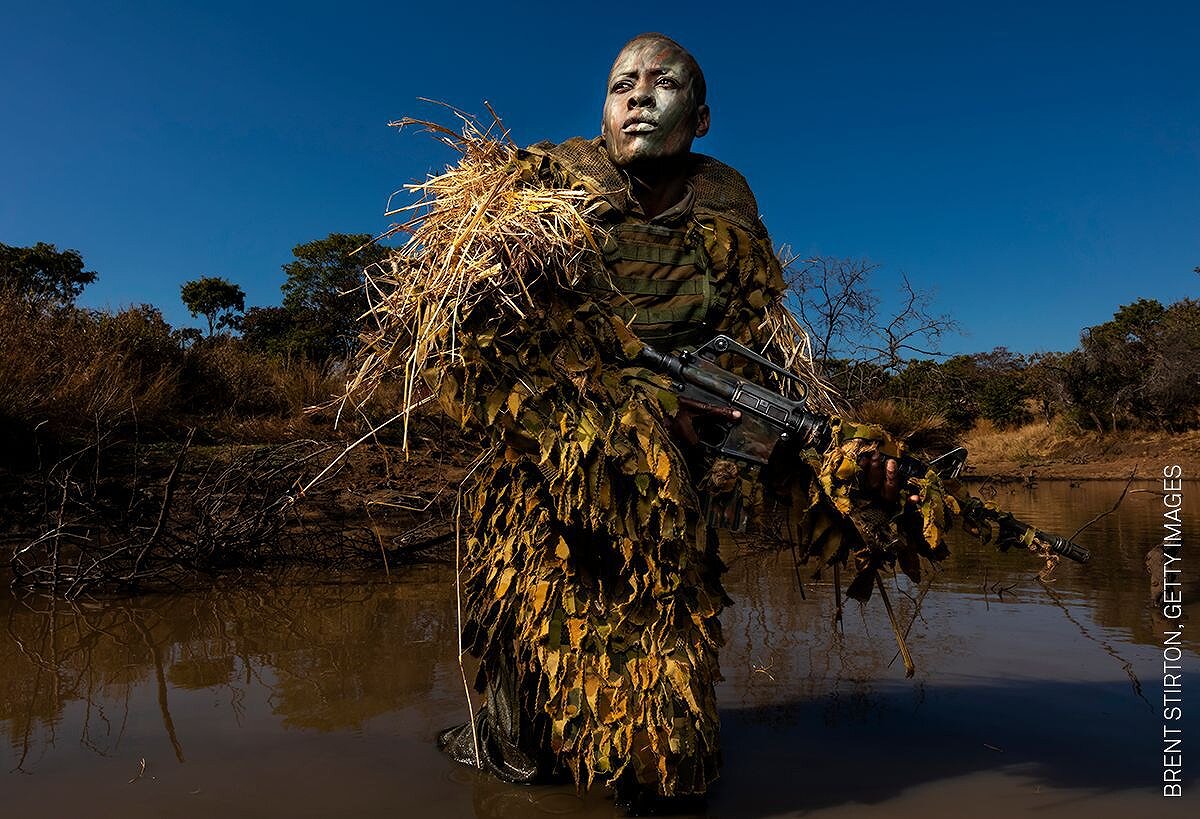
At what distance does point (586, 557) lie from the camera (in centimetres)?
251

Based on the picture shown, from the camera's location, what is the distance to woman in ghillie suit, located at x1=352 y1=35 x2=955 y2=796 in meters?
2.34

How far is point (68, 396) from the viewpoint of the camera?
8023 mm

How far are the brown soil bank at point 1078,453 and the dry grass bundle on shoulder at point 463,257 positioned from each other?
13.8 m

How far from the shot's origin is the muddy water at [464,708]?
2.55 m

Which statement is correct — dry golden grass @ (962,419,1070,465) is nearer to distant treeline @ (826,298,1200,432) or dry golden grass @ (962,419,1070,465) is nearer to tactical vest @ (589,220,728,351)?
A: distant treeline @ (826,298,1200,432)

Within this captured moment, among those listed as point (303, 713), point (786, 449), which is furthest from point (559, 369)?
point (303, 713)

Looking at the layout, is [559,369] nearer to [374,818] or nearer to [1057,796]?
[374,818]

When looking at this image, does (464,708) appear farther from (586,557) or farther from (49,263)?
(49,263)

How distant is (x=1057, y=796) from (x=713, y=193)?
2.40m

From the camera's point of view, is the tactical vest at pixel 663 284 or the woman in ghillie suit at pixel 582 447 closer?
the woman in ghillie suit at pixel 582 447

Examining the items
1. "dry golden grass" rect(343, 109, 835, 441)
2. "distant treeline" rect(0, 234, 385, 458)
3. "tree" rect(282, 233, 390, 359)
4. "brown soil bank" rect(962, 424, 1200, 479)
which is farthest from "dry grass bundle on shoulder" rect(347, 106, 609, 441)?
"tree" rect(282, 233, 390, 359)

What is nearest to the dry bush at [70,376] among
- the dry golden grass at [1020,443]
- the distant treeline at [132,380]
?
the distant treeline at [132,380]

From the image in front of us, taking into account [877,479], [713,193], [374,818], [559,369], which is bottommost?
[374,818]

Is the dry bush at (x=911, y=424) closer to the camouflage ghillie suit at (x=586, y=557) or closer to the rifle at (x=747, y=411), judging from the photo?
the rifle at (x=747, y=411)
